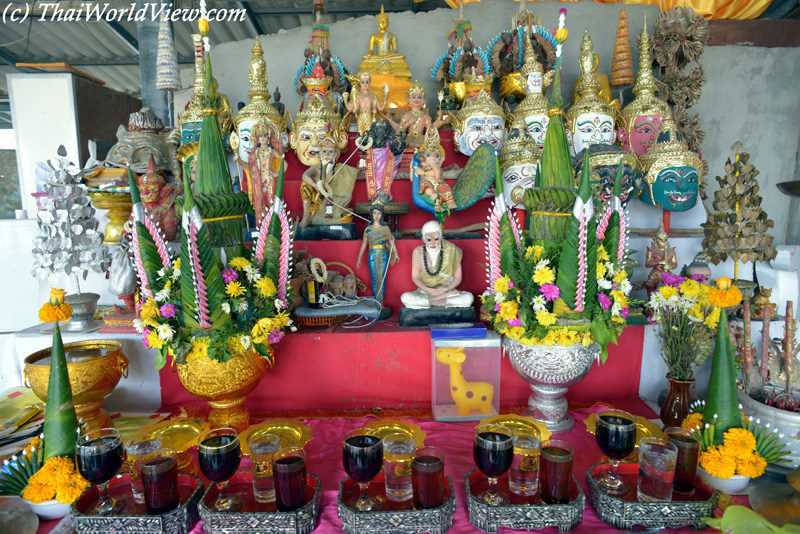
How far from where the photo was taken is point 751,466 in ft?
5.25

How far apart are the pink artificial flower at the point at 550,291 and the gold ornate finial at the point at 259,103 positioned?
2.52 meters

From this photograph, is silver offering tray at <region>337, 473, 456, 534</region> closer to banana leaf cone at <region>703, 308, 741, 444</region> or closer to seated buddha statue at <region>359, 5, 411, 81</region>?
banana leaf cone at <region>703, 308, 741, 444</region>

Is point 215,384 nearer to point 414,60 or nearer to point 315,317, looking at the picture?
point 315,317

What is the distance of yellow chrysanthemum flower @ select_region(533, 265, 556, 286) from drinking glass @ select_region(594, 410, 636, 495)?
1.83 feet

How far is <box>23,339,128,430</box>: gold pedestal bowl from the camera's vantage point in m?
1.93

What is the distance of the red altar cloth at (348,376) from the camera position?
232 centimetres

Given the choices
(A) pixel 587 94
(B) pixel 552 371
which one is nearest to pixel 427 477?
(B) pixel 552 371

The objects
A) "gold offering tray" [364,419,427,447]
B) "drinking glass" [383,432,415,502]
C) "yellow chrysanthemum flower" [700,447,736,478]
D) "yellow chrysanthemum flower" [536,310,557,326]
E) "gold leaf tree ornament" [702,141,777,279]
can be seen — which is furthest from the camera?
"gold leaf tree ornament" [702,141,777,279]

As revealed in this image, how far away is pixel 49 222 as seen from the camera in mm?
2656

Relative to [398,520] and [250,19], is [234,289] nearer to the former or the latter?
[398,520]

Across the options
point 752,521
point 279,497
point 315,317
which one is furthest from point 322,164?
point 752,521

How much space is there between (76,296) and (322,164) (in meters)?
1.62

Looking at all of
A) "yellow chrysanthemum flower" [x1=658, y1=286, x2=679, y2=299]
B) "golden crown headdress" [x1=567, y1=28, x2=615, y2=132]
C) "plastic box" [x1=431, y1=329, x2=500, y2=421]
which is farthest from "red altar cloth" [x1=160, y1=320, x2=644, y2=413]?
"golden crown headdress" [x1=567, y1=28, x2=615, y2=132]

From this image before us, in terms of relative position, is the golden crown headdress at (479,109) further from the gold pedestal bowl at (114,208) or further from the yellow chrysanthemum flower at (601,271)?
the gold pedestal bowl at (114,208)
